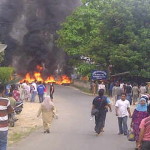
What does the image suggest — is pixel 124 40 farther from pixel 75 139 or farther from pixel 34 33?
pixel 75 139

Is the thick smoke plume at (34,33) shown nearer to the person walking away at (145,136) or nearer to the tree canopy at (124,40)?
the tree canopy at (124,40)

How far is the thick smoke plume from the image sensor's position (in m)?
65.1

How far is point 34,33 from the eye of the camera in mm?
65062

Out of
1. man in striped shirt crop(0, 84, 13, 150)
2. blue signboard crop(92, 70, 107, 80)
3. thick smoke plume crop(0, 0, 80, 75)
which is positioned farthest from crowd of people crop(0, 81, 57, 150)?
thick smoke plume crop(0, 0, 80, 75)

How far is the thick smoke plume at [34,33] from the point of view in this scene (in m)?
65.1

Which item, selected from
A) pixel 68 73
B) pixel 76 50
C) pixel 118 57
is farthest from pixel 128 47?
pixel 68 73

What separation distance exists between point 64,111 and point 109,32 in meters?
18.2

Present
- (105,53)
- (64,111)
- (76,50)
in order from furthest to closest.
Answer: (76,50) < (105,53) < (64,111)

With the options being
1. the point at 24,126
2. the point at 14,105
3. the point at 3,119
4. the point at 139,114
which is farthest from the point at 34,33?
the point at 3,119

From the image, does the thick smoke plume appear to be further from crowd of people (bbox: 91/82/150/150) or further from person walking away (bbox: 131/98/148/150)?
person walking away (bbox: 131/98/148/150)

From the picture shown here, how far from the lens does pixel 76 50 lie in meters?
54.1

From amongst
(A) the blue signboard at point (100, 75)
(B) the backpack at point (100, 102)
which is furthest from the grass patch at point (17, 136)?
(A) the blue signboard at point (100, 75)

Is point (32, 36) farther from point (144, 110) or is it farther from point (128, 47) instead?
point (144, 110)

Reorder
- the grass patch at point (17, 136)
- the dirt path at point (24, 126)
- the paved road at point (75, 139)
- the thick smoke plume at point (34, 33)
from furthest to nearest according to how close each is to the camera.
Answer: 1. the thick smoke plume at point (34, 33)
2. the dirt path at point (24, 126)
3. the grass patch at point (17, 136)
4. the paved road at point (75, 139)
